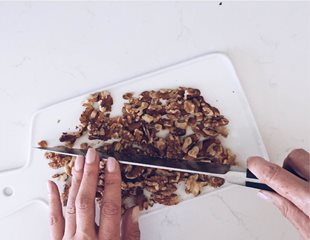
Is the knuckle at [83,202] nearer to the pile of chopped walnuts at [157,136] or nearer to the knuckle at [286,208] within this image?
the pile of chopped walnuts at [157,136]

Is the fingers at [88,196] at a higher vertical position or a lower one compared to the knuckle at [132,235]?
higher

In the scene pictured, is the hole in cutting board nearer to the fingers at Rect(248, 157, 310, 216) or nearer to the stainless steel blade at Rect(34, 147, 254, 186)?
A: the stainless steel blade at Rect(34, 147, 254, 186)

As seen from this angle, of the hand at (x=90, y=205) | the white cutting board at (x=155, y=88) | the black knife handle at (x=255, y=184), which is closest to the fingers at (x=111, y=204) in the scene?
the hand at (x=90, y=205)

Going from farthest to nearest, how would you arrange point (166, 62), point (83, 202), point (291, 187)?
point (166, 62) < point (83, 202) < point (291, 187)

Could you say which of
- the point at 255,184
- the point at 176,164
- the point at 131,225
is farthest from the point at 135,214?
the point at 255,184

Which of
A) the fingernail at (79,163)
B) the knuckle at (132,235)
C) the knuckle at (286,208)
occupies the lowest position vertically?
the knuckle at (132,235)

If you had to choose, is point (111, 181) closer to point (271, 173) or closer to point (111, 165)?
point (111, 165)

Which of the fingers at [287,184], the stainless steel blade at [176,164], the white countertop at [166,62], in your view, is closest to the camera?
the fingers at [287,184]
